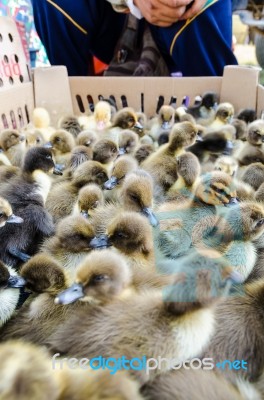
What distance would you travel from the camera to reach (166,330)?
2.55 ft

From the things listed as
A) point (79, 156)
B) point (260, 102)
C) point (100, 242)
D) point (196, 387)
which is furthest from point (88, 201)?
point (260, 102)

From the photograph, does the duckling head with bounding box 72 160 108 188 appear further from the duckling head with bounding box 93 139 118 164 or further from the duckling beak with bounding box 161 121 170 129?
the duckling beak with bounding box 161 121 170 129

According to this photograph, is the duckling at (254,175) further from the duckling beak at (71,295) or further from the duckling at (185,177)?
the duckling beak at (71,295)

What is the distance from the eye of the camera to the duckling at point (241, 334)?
31.9 inches

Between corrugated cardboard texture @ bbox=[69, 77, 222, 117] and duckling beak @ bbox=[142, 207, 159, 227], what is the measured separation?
1.27m

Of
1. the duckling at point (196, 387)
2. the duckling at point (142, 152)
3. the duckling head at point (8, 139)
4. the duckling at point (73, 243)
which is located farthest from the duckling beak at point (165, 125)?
the duckling at point (196, 387)

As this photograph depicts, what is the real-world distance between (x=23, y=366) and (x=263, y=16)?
168 inches

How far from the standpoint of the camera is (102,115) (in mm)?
2227

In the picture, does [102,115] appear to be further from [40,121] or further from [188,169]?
[188,169]

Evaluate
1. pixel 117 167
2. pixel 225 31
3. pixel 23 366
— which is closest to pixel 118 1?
pixel 225 31

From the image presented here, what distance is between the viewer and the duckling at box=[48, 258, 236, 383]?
0.75 metres

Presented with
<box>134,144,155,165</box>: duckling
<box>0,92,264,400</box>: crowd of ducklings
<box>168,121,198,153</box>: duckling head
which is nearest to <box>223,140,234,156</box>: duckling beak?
<box>0,92,264,400</box>: crowd of ducklings
